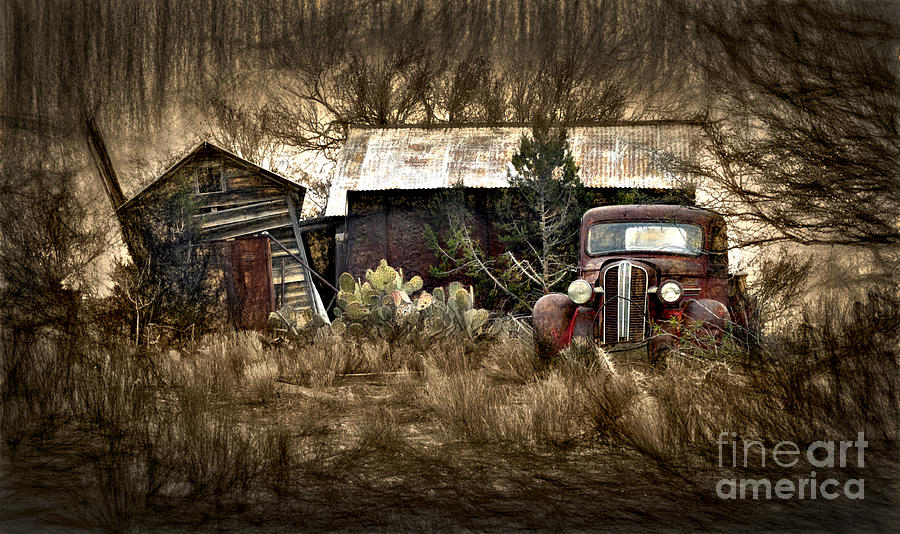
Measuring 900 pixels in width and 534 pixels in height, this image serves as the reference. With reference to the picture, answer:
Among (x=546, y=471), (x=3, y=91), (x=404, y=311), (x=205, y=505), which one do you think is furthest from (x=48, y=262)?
(x=546, y=471)

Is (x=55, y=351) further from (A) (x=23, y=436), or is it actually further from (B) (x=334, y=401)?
(B) (x=334, y=401)

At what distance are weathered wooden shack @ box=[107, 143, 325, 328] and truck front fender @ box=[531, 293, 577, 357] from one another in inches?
198

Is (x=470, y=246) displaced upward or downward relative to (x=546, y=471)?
upward

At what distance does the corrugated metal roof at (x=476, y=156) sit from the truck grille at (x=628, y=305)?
5.84 meters

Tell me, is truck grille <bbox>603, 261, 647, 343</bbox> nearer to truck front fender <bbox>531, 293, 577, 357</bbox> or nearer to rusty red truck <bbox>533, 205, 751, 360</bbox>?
rusty red truck <bbox>533, 205, 751, 360</bbox>

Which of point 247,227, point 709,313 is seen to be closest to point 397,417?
point 709,313

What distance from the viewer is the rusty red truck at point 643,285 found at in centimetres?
955

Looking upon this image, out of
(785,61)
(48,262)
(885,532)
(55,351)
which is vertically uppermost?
(785,61)

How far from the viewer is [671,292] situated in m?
9.52

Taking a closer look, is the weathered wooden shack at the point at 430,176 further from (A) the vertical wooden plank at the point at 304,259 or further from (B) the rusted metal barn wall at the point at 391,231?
(A) the vertical wooden plank at the point at 304,259

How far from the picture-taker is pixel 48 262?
10.6m

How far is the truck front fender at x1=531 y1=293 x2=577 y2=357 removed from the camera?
401 inches

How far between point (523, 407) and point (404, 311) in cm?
511

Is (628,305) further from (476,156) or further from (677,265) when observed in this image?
(476,156)
